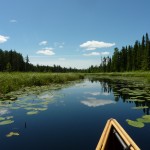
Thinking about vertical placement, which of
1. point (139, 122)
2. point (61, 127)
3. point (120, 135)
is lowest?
point (61, 127)

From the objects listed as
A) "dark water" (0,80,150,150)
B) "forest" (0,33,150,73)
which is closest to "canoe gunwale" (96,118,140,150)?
"dark water" (0,80,150,150)

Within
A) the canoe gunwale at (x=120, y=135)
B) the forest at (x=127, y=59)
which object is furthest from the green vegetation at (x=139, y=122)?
the forest at (x=127, y=59)

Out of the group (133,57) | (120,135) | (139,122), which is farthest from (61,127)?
(133,57)

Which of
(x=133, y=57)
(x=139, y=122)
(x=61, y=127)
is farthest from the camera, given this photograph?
(x=133, y=57)

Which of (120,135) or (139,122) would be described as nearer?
(120,135)

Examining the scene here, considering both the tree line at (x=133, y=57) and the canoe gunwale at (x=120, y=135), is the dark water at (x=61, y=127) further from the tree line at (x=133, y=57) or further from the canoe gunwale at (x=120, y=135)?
the tree line at (x=133, y=57)

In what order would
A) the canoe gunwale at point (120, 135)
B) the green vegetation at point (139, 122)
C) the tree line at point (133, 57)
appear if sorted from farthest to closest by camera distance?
the tree line at point (133, 57), the green vegetation at point (139, 122), the canoe gunwale at point (120, 135)

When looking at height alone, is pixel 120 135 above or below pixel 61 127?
above

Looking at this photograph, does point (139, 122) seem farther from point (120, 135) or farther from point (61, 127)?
point (120, 135)

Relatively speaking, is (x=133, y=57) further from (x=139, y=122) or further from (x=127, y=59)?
(x=139, y=122)

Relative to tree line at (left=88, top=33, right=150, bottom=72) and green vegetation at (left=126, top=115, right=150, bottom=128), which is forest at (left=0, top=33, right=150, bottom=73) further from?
green vegetation at (left=126, top=115, right=150, bottom=128)

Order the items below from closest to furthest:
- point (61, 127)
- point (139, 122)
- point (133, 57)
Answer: point (61, 127) → point (139, 122) → point (133, 57)

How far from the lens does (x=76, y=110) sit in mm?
10516

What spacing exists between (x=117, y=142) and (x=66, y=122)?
3.62 metres
